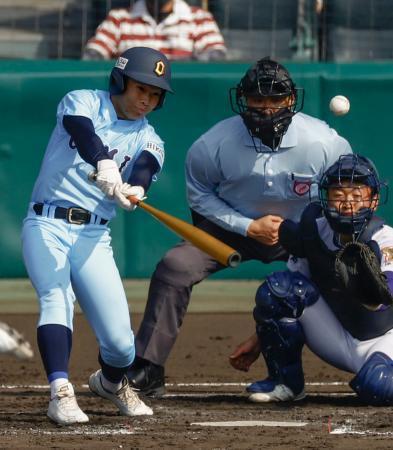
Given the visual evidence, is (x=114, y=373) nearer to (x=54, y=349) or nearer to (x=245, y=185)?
(x=54, y=349)

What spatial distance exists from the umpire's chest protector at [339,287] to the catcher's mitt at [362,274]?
153 mm

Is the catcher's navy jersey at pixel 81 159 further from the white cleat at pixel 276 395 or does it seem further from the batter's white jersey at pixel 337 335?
the white cleat at pixel 276 395

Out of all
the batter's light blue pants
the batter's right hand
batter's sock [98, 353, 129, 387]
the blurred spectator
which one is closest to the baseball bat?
the batter's light blue pants

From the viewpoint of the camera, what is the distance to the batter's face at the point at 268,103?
6207 mm

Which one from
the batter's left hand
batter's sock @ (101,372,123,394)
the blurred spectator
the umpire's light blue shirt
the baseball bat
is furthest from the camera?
the blurred spectator

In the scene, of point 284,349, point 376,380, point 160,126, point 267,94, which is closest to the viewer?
point 376,380

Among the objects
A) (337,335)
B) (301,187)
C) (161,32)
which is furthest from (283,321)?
(161,32)

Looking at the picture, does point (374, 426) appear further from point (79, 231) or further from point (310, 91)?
point (310, 91)

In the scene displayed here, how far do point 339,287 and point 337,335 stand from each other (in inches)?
8.7

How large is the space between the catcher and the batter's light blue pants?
736 mm

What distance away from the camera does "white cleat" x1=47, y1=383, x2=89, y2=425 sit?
5203 millimetres

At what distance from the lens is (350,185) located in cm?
557

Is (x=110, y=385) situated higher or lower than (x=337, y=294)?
lower

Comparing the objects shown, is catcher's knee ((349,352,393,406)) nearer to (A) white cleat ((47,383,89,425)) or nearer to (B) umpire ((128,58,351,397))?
(B) umpire ((128,58,351,397))
